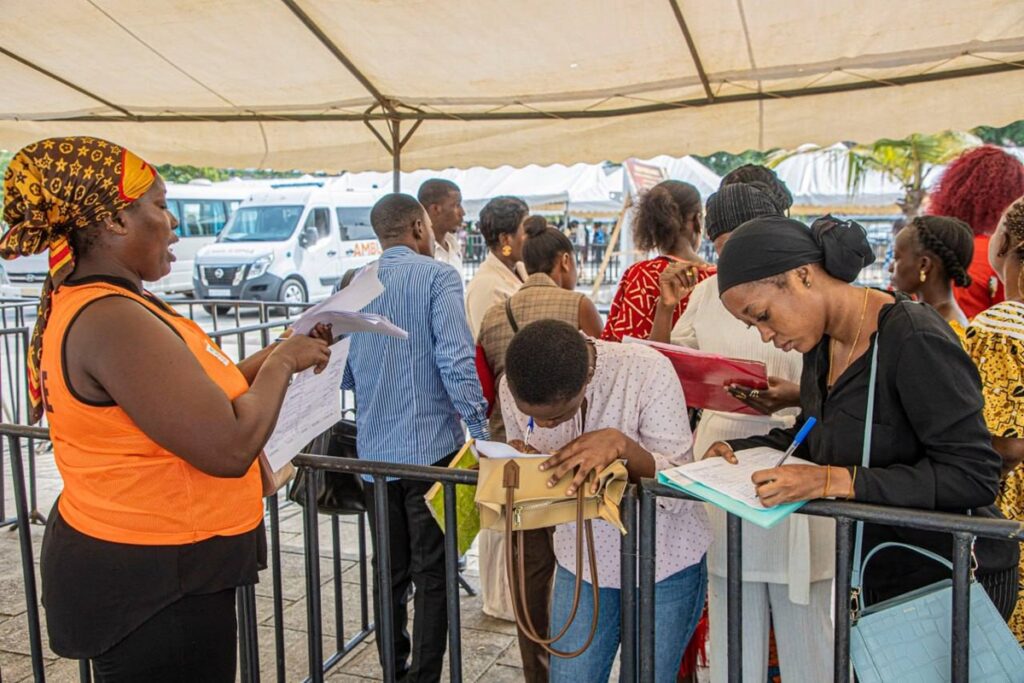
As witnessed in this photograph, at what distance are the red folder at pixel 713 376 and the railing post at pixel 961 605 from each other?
2.76 ft

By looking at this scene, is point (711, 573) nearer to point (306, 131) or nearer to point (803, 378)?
point (803, 378)

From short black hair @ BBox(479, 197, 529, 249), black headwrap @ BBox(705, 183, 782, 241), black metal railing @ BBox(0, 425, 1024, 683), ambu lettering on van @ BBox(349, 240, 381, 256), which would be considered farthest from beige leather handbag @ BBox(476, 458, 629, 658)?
ambu lettering on van @ BBox(349, 240, 381, 256)

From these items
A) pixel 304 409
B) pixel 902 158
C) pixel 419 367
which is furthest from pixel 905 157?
pixel 304 409

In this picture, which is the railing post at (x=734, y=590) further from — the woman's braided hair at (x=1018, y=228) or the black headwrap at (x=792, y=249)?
the woman's braided hair at (x=1018, y=228)

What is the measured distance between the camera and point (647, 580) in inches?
84.0

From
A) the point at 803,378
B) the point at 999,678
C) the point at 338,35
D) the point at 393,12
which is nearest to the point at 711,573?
the point at 803,378

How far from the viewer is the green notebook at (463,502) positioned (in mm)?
2299

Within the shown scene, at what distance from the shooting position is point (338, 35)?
4953mm

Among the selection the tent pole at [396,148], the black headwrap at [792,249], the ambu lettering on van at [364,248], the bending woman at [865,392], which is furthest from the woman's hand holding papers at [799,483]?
the ambu lettering on van at [364,248]

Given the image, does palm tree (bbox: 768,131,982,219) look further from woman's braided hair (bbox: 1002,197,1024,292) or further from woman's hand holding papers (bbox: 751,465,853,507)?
woman's hand holding papers (bbox: 751,465,853,507)

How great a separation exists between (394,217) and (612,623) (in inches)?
78.3

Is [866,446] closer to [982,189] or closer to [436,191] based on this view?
[982,189]

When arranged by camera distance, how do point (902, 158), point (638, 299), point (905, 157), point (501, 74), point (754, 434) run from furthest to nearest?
point (902, 158), point (905, 157), point (501, 74), point (638, 299), point (754, 434)

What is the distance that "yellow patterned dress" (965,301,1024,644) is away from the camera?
7.67 feet
